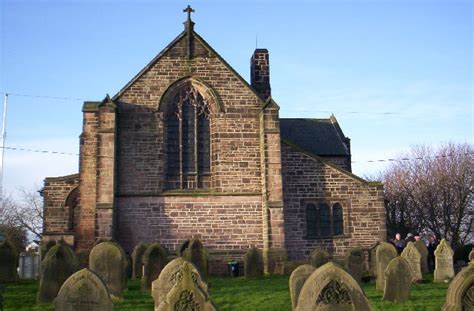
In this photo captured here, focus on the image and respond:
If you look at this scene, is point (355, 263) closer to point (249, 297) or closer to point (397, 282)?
point (397, 282)

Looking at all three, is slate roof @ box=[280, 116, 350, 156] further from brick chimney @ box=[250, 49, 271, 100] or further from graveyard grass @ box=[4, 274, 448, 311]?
graveyard grass @ box=[4, 274, 448, 311]

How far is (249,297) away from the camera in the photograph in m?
14.4

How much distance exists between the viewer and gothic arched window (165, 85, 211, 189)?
24.2 metres

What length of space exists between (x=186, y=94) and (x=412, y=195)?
83.7 ft

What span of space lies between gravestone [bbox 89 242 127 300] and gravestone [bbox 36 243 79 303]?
54cm

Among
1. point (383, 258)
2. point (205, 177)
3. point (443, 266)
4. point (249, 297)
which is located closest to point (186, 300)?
point (249, 297)

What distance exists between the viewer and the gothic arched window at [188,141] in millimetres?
24156

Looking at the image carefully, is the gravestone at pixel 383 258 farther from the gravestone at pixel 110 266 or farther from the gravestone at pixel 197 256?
the gravestone at pixel 110 266

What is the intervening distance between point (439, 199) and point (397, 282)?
103 feet

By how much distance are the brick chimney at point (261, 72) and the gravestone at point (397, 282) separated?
1640 centimetres

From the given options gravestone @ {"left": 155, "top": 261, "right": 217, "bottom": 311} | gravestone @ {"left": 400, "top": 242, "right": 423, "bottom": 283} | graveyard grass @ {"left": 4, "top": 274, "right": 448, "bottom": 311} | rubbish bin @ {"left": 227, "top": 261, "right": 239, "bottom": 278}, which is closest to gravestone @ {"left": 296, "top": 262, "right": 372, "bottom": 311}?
gravestone @ {"left": 155, "top": 261, "right": 217, "bottom": 311}

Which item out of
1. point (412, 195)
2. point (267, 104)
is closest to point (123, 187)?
point (267, 104)

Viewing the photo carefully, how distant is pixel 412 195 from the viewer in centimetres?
4419

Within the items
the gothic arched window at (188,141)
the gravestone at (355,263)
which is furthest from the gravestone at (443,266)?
the gothic arched window at (188,141)
